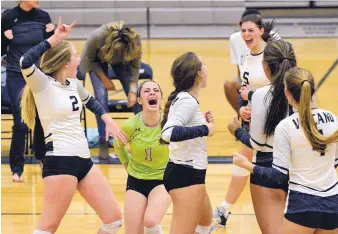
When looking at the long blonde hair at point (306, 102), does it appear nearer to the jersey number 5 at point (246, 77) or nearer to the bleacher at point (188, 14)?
the jersey number 5 at point (246, 77)

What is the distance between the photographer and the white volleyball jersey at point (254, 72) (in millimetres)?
6770

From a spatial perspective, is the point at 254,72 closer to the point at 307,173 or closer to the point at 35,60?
the point at 35,60

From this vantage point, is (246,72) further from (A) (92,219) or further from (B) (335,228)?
(B) (335,228)

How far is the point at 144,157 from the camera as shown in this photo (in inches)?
245

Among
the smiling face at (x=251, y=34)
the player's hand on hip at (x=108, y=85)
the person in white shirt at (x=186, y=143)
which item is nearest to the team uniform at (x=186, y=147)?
the person in white shirt at (x=186, y=143)

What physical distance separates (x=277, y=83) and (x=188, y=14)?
1481cm

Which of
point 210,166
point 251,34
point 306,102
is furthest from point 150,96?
point 210,166

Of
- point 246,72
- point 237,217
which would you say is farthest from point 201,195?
point 237,217

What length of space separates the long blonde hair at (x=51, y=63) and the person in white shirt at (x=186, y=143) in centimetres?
79

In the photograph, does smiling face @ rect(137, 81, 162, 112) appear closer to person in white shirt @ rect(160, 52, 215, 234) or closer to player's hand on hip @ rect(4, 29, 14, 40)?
person in white shirt @ rect(160, 52, 215, 234)

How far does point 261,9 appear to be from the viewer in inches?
769

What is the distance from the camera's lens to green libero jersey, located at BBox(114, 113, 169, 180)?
20.4 ft

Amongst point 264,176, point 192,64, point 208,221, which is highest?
point 192,64

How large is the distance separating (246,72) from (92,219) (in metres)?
1.94
